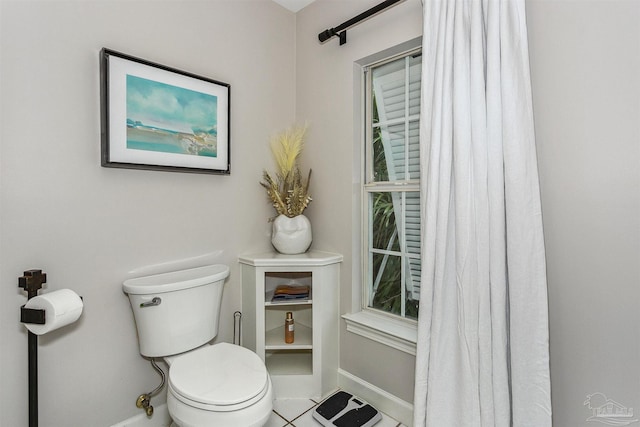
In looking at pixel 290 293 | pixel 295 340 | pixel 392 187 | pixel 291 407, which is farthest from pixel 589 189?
pixel 291 407

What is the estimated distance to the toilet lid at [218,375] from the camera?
122cm

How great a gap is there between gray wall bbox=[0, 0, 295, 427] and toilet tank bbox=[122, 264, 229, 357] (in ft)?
→ 0.41

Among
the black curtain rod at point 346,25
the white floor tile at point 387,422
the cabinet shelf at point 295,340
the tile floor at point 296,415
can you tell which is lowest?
the white floor tile at point 387,422

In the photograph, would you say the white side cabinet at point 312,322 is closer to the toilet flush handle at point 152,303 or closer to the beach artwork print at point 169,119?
the toilet flush handle at point 152,303

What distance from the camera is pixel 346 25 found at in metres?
1.81

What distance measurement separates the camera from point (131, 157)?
1.53 m

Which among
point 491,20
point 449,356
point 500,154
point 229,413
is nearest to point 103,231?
point 229,413

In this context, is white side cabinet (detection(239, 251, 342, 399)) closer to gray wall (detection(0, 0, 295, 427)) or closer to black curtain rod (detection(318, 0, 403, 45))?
gray wall (detection(0, 0, 295, 427))

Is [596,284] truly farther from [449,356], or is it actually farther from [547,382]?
[449,356]

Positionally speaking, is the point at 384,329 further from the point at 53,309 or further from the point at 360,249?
the point at 53,309

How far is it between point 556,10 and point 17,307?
7.58ft

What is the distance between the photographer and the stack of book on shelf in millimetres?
1922

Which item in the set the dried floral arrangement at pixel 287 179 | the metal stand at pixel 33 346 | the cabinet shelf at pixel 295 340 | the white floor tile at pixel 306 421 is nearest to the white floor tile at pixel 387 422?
the white floor tile at pixel 306 421

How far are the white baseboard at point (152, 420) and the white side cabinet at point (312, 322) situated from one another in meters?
0.51
